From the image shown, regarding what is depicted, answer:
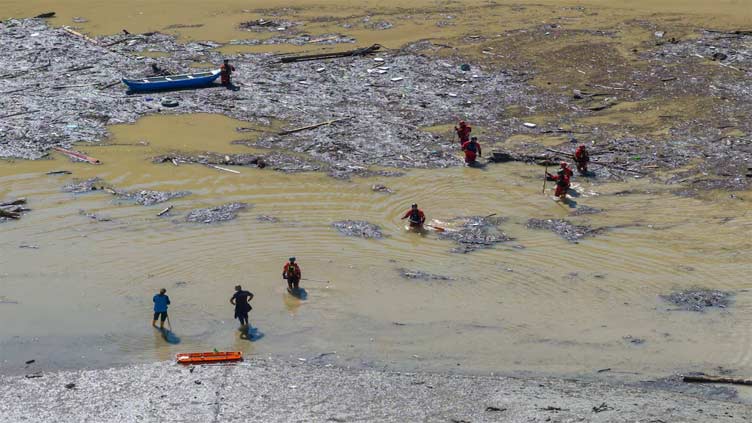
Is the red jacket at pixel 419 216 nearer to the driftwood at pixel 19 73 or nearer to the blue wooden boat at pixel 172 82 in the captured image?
the blue wooden boat at pixel 172 82

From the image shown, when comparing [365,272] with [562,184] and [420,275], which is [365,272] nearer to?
[420,275]

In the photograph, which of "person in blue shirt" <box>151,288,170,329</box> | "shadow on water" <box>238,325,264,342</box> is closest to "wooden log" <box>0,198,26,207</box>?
"person in blue shirt" <box>151,288,170,329</box>

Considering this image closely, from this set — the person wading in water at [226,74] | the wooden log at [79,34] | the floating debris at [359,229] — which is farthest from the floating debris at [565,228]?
the wooden log at [79,34]

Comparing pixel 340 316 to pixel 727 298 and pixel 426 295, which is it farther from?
pixel 727 298

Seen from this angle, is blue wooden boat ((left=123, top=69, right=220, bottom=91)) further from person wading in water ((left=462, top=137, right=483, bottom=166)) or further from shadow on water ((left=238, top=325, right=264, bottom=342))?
shadow on water ((left=238, top=325, right=264, bottom=342))

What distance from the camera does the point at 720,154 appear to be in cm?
2700

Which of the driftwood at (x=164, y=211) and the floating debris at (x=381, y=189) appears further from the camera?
the floating debris at (x=381, y=189)

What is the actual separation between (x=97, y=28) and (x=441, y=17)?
14.2m

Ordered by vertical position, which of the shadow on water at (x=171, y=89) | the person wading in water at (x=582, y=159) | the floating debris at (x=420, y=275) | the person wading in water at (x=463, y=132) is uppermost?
the shadow on water at (x=171, y=89)

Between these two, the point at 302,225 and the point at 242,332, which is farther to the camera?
the point at 302,225

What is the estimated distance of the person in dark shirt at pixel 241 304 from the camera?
17931 millimetres

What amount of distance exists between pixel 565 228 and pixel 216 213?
833 cm

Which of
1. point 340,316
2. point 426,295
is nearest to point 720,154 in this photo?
point 426,295

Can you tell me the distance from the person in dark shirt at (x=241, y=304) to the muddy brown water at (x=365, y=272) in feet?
1.03
